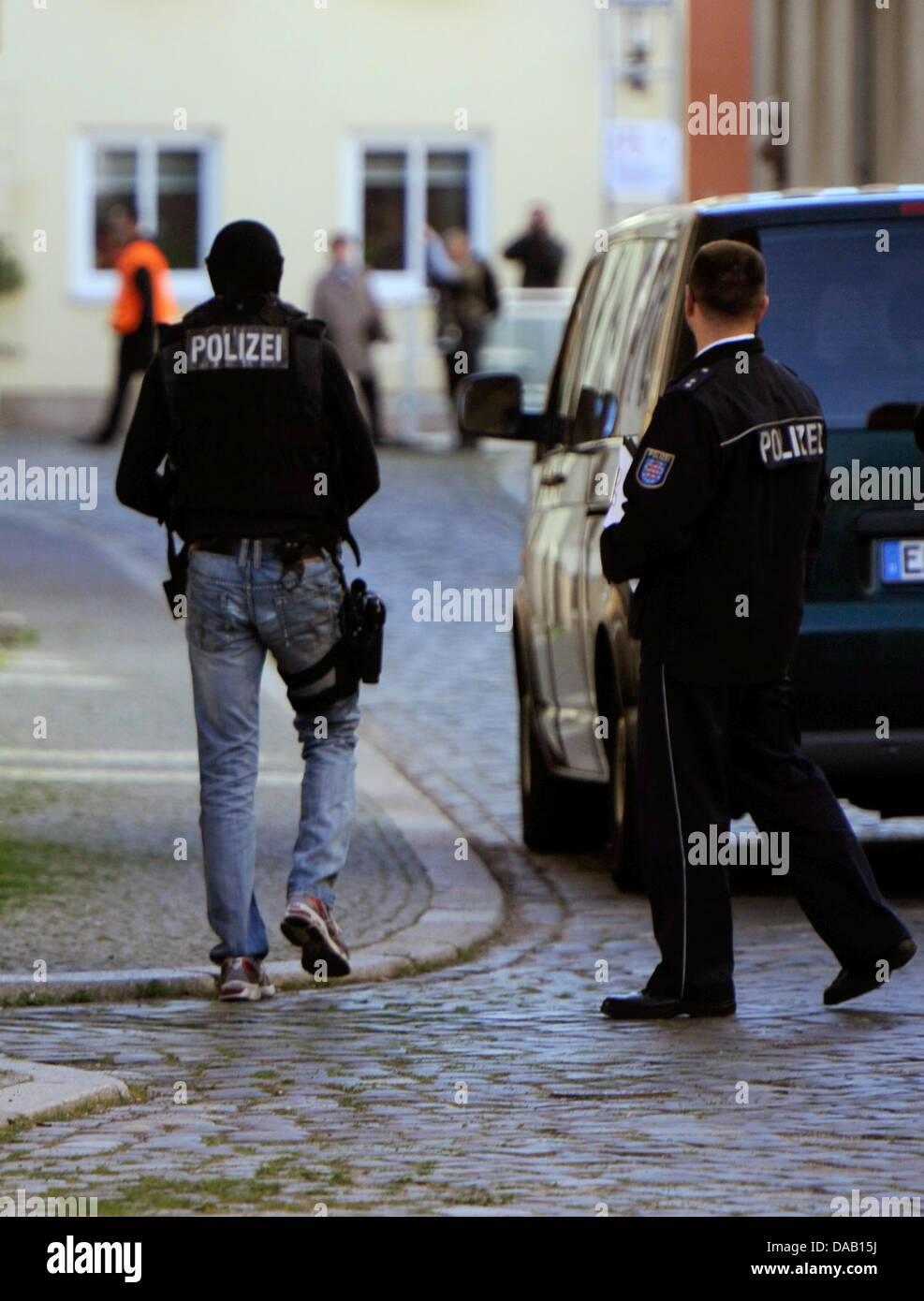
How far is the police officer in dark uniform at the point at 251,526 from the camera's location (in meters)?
7.10

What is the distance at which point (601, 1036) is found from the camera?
21.9 feet

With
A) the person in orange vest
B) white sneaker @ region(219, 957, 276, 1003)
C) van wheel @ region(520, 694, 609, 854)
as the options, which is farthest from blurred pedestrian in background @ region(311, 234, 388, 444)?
white sneaker @ region(219, 957, 276, 1003)

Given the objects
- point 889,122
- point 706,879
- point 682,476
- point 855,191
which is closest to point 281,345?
point 682,476

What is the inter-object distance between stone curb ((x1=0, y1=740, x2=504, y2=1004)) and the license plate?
4.85 feet

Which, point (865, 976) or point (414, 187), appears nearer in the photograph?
point (865, 976)

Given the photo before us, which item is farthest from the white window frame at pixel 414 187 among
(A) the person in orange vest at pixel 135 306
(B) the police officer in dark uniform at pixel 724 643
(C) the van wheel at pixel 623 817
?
(B) the police officer in dark uniform at pixel 724 643

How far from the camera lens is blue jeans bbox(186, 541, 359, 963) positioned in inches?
281

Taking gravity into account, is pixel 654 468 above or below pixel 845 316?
below

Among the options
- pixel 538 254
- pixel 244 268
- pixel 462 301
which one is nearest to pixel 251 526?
pixel 244 268

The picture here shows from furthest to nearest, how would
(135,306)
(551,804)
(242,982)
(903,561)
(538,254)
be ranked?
(538,254) < (135,306) < (551,804) < (903,561) < (242,982)

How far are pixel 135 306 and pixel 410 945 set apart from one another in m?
20.3

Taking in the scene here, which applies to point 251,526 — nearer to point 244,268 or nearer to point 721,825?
point 244,268

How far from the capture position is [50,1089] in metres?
5.86

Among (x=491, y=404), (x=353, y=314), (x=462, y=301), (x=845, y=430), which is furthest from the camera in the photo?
(x=462, y=301)
